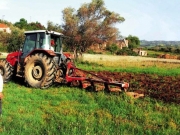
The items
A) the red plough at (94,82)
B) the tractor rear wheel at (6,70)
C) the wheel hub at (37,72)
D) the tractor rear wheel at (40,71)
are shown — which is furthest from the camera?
the tractor rear wheel at (6,70)

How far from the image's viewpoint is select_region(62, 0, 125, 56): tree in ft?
117

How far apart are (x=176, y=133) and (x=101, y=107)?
270 centimetres

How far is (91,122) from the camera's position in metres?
6.81

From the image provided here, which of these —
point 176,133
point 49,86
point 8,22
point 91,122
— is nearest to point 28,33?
point 49,86

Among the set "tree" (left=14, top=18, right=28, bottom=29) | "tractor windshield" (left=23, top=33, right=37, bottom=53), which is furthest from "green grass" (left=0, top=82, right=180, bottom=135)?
"tree" (left=14, top=18, right=28, bottom=29)

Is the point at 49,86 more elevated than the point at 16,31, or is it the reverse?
the point at 16,31

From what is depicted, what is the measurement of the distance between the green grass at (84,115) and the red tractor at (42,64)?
3.88ft

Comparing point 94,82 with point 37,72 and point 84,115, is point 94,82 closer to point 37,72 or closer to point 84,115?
point 37,72

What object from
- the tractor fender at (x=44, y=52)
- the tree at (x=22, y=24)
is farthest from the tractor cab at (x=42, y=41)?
the tree at (x=22, y=24)

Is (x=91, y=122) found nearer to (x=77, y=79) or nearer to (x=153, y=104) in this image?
(x=153, y=104)

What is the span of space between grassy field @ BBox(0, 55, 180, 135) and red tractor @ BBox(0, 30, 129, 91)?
1.17 m

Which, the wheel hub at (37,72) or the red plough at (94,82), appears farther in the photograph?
the wheel hub at (37,72)

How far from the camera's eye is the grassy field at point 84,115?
20.7ft

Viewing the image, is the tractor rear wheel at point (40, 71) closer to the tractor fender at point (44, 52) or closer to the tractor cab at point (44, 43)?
the tractor fender at point (44, 52)
